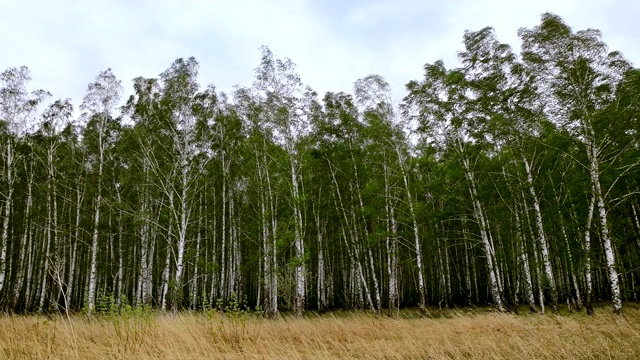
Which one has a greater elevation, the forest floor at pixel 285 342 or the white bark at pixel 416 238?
the white bark at pixel 416 238

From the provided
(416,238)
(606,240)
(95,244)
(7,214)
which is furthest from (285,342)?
(7,214)

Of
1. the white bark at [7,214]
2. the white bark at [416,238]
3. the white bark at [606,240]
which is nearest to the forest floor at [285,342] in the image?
the white bark at [606,240]

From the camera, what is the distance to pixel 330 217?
26.3 meters

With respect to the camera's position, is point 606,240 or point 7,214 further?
point 7,214

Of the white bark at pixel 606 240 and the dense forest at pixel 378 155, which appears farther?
the dense forest at pixel 378 155

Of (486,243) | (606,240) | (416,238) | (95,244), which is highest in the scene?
(95,244)

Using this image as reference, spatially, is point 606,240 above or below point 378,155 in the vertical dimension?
below

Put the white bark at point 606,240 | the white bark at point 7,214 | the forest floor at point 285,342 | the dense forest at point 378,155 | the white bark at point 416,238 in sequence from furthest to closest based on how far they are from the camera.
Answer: the white bark at point 416,238 < the white bark at point 7,214 < the dense forest at point 378,155 < the white bark at point 606,240 < the forest floor at point 285,342

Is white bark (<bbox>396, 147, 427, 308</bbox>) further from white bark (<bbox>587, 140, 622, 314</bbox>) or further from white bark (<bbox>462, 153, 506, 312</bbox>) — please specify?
white bark (<bbox>587, 140, 622, 314</bbox>)

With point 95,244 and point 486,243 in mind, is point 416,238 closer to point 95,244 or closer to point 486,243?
point 486,243

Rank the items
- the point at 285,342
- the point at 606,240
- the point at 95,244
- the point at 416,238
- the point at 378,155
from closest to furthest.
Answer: the point at 285,342
the point at 606,240
the point at 95,244
the point at 416,238
the point at 378,155

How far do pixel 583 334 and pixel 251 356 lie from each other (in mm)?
7227

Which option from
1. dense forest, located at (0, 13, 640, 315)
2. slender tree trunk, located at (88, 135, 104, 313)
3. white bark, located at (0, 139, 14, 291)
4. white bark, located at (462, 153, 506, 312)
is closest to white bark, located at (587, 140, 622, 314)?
dense forest, located at (0, 13, 640, 315)

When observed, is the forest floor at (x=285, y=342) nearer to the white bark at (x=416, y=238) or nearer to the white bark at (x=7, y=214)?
the white bark at (x=416, y=238)
